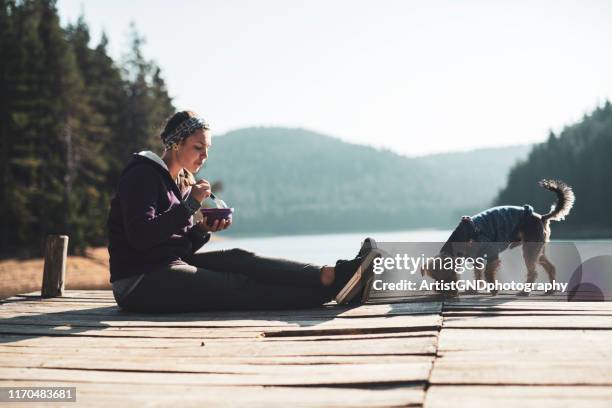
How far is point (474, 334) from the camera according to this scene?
3.63 metres

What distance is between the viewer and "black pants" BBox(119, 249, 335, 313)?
4895mm

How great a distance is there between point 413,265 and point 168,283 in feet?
7.78

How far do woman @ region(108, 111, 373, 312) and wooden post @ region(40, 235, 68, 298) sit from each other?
2.01 m

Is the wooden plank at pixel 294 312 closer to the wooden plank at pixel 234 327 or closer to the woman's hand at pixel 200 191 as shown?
the wooden plank at pixel 234 327

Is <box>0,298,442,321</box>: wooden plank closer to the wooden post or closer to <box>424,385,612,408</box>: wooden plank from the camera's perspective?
the wooden post

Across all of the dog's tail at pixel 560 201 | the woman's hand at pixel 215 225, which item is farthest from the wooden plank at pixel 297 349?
the dog's tail at pixel 560 201

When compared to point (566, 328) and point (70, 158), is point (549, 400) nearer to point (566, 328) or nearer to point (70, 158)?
point (566, 328)

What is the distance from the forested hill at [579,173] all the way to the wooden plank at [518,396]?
70.0m

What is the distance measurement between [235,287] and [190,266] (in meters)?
0.43

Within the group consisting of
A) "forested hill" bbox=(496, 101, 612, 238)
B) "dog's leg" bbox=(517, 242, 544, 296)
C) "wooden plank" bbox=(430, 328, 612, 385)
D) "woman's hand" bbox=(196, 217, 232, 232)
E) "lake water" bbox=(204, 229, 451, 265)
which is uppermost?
"forested hill" bbox=(496, 101, 612, 238)

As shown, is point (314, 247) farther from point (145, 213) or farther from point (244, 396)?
point (244, 396)

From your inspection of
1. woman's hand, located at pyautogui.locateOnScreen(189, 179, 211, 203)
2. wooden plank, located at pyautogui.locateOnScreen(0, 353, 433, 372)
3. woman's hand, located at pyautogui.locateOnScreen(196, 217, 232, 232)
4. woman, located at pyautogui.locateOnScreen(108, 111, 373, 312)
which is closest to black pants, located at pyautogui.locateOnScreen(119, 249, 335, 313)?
woman, located at pyautogui.locateOnScreen(108, 111, 373, 312)

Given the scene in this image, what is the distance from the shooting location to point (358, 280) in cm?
500

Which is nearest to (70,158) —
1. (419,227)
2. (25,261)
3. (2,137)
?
(2,137)
